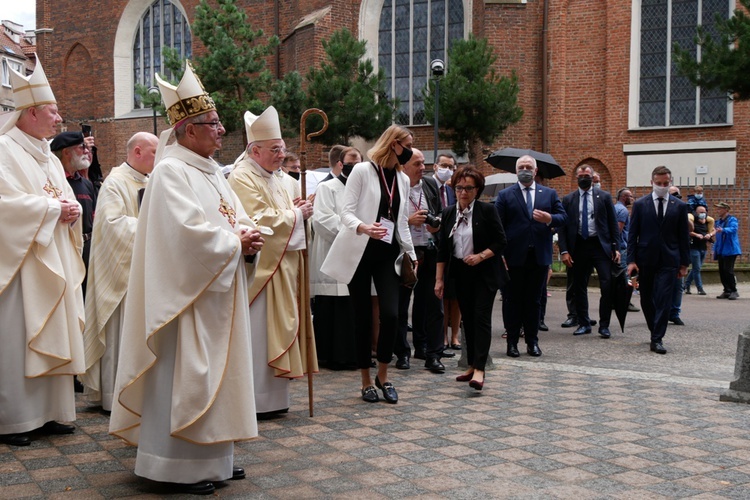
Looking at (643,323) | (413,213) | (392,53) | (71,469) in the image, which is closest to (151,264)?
(71,469)

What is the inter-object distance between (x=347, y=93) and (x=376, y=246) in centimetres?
1903

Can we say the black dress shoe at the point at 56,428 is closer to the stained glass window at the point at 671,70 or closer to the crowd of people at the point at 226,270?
the crowd of people at the point at 226,270

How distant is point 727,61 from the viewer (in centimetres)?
1941

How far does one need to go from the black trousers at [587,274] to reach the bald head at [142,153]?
6664 mm

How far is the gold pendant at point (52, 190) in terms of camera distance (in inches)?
238

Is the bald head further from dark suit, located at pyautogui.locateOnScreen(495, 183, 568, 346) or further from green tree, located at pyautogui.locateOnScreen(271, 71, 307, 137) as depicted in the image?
green tree, located at pyautogui.locateOnScreen(271, 71, 307, 137)

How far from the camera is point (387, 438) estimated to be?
18.7ft

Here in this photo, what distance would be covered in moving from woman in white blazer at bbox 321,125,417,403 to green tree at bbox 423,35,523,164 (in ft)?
55.0

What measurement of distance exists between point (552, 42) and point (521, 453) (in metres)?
23.0

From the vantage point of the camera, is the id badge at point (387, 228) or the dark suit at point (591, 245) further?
the dark suit at point (591, 245)

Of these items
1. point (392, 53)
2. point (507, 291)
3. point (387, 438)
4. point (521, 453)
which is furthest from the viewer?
point (392, 53)

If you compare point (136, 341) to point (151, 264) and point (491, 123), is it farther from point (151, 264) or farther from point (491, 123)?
point (491, 123)

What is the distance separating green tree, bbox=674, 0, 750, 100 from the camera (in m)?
19.0

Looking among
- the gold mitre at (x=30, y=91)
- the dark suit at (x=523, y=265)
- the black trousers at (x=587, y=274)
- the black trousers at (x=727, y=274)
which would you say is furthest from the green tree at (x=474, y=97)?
the gold mitre at (x=30, y=91)
